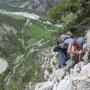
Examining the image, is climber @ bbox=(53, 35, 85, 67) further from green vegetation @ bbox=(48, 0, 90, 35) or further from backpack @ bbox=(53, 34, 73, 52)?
green vegetation @ bbox=(48, 0, 90, 35)

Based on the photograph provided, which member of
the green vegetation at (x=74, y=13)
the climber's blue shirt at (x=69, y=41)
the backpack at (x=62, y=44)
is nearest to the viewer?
the climber's blue shirt at (x=69, y=41)

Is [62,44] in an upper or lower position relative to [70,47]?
lower

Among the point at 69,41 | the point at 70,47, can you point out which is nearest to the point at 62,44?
the point at 69,41

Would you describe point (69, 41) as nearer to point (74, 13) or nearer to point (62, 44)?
point (62, 44)

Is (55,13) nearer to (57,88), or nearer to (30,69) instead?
(57,88)

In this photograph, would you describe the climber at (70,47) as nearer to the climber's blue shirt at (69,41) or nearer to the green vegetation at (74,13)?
the climber's blue shirt at (69,41)

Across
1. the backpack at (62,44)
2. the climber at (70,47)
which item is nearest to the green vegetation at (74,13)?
the climber at (70,47)

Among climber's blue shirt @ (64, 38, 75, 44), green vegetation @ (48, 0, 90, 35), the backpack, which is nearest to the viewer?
climber's blue shirt @ (64, 38, 75, 44)

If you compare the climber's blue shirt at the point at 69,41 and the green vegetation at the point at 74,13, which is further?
the green vegetation at the point at 74,13

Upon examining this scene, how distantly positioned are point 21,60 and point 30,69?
3028cm

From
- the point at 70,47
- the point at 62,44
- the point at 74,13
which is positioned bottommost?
the point at 74,13

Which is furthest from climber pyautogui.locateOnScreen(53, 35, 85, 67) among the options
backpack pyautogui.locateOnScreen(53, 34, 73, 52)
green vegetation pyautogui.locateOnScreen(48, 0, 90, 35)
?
green vegetation pyautogui.locateOnScreen(48, 0, 90, 35)

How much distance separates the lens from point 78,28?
3591 centimetres

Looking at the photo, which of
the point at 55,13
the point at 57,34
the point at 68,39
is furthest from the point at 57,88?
the point at 57,34
